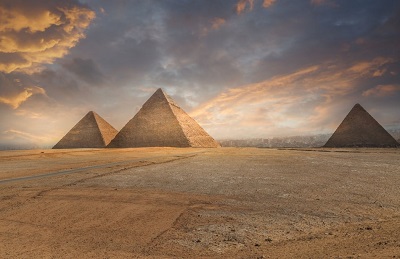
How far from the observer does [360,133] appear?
43.3 m

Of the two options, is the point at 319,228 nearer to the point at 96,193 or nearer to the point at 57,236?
the point at 57,236

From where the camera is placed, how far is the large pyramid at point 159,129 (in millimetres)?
37875

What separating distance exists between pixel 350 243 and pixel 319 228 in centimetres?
58

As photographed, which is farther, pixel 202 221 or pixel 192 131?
pixel 192 131

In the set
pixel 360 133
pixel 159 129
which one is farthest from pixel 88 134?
pixel 360 133

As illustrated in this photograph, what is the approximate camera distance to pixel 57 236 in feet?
11.7

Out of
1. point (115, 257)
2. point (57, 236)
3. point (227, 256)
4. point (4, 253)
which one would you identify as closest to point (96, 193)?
point (57, 236)

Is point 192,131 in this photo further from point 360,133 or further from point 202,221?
point 202,221

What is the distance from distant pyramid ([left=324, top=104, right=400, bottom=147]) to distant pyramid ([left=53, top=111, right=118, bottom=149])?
4143cm

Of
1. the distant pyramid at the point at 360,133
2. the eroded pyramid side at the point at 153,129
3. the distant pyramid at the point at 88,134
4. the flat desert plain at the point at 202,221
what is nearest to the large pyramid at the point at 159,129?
the eroded pyramid side at the point at 153,129

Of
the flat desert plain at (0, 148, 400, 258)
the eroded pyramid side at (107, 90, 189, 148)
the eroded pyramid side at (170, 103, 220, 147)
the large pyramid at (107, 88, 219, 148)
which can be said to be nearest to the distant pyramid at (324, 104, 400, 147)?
the eroded pyramid side at (170, 103, 220, 147)

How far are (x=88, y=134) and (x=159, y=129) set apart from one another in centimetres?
1668

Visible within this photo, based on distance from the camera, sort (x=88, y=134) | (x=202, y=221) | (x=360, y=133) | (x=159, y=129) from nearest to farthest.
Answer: (x=202, y=221)
(x=159, y=129)
(x=360, y=133)
(x=88, y=134)

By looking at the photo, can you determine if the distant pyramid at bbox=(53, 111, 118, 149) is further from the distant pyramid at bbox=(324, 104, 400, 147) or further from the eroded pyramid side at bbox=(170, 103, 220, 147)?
the distant pyramid at bbox=(324, 104, 400, 147)
